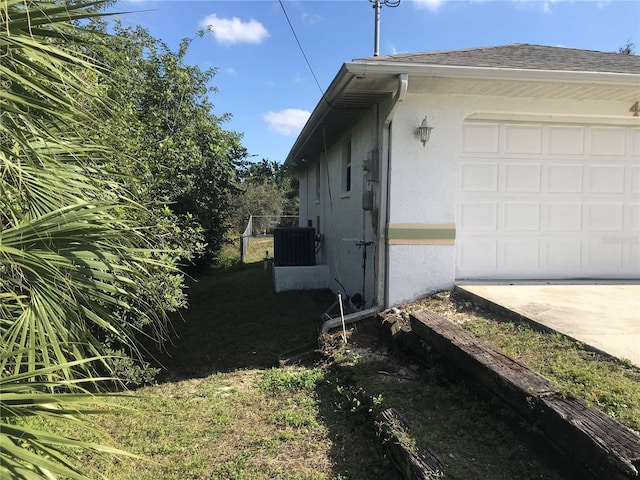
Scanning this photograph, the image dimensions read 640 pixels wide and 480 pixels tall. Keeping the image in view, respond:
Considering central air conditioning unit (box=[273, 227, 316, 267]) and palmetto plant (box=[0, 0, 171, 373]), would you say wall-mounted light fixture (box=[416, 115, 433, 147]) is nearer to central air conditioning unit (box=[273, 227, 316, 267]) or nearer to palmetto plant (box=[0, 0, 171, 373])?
palmetto plant (box=[0, 0, 171, 373])

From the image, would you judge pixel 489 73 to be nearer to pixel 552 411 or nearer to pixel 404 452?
pixel 552 411

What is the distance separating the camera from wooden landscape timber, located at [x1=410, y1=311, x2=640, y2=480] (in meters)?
2.19

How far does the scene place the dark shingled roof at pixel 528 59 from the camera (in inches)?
217

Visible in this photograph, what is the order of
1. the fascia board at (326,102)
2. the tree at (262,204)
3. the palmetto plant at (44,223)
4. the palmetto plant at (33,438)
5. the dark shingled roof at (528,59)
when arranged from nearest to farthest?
1. the palmetto plant at (33,438)
2. the palmetto plant at (44,223)
3. the fascia board at (326,102)
4. the dark shingled roof at (528,59)
5. the tree at (262,204)

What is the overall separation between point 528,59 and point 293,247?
5.92 meters

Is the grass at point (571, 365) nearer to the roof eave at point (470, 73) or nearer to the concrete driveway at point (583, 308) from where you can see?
the concrete driveway at point (583, 308)

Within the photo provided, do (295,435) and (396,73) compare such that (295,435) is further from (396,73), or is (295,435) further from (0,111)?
(396,73)

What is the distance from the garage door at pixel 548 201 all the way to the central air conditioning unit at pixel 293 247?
4607 mm

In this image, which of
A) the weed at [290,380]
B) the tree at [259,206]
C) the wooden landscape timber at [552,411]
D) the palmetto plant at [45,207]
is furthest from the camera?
the tree at [259,206]

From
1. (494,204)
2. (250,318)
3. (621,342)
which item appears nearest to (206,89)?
(250,318)

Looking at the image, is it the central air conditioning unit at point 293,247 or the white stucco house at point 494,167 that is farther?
the central air conditioning unit at point 293,247

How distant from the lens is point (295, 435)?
3.78 m

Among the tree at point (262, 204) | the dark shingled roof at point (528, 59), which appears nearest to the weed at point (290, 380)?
the dark shingled roof at point (528, 59)

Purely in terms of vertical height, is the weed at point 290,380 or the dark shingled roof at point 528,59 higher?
the dark shingled roof at point 528,59
